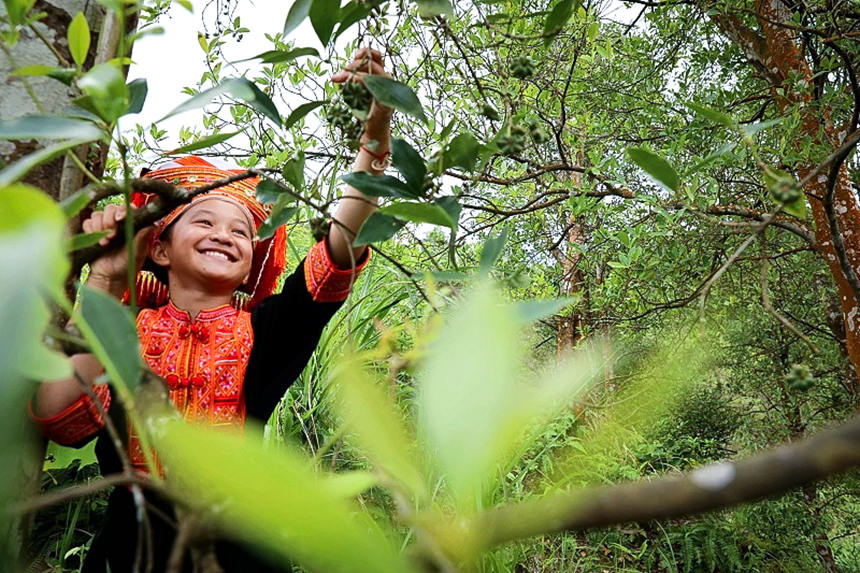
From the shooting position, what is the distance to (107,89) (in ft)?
0.69

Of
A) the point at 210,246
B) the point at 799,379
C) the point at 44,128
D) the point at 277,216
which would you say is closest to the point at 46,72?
the point at 44,128

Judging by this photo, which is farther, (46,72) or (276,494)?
(46,72)

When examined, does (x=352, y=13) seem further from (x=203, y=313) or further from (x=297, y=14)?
(x=203, y=313)

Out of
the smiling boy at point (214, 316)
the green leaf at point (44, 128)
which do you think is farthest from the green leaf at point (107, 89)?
the smiling boy at point (214, 316)

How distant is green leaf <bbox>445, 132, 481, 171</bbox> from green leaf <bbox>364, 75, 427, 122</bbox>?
1.1 inches

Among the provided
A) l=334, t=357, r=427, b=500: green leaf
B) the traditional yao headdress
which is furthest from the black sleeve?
l=334, t=357, r=427, b=500: green leaf

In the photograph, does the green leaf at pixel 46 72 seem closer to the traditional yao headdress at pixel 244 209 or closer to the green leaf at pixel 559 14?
the green leaf at pixel 559 14

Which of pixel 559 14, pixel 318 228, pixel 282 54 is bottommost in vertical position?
pixel 318 228

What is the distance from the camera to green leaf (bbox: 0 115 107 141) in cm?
21

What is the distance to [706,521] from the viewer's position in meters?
2.85

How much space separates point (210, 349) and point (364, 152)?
0.40 meters

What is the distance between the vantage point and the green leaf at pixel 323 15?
375 mm

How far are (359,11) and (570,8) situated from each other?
157 millimetres

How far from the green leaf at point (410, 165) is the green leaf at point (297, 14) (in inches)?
3.6
